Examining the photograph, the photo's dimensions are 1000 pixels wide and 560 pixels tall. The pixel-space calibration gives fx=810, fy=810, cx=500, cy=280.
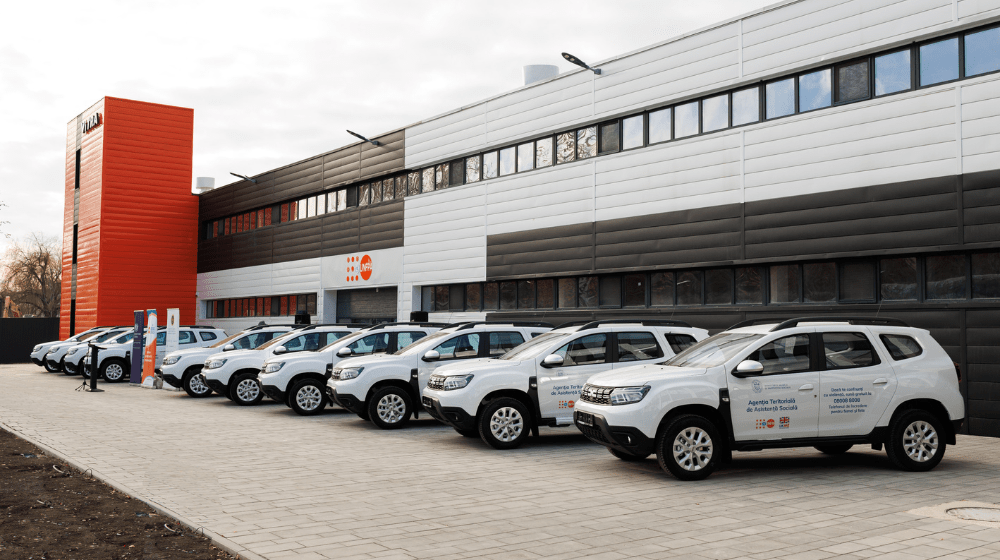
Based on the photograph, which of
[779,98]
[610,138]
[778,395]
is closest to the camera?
[778,395]

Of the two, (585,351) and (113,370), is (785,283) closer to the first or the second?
(585,351)

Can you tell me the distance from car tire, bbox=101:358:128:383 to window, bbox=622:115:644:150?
56.9 feet

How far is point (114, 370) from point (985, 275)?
24.0 m

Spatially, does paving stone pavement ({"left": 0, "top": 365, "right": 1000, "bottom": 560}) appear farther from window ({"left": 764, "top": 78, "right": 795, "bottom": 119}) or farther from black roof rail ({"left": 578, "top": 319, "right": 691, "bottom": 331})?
window ({"left": 764, "top": 78, "right": 795, "bottom": 119})

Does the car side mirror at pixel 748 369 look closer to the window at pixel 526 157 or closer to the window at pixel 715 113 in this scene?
the window at pixel 715 113

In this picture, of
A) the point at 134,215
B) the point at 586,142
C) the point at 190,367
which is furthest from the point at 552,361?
the point at 134,215

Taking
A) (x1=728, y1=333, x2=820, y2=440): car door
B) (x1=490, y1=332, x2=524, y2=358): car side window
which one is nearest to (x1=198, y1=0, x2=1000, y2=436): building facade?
(x1=490, y1=332, x2=524, y2=358): car side window

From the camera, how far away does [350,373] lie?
1364 cm

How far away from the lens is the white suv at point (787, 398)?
8.82 m

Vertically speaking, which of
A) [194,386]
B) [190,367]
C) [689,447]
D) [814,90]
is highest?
[814,90]

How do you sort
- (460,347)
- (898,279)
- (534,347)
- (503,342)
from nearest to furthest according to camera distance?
1. (534,347)
2. (503,342)
3. (460,347)
4. (898,279)

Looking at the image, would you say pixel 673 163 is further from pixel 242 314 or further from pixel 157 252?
pixel 157 252

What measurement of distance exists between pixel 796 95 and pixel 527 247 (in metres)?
8.78

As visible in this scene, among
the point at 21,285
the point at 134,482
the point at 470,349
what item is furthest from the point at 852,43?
the point at 21,285
